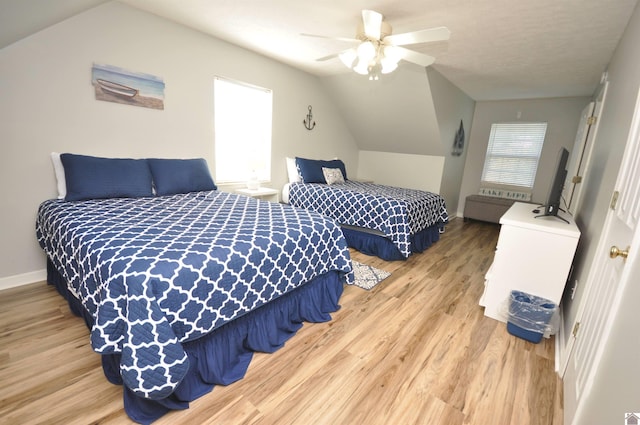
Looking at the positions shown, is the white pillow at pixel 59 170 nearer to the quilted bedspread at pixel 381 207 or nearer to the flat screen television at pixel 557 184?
the quilted bedspread at pixel 381 207

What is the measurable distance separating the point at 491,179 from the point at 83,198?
20.3 feet

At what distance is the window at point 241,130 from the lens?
3527mm

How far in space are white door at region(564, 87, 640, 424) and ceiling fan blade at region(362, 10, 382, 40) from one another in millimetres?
1520

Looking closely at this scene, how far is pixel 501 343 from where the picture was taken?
1944 mm

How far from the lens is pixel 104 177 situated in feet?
7.72

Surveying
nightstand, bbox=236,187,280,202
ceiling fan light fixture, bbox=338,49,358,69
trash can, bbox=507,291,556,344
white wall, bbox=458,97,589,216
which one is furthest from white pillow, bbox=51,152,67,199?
white wall, bbox=458,97,589,216

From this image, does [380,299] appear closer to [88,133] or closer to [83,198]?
[83,198]

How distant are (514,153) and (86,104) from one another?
6263mm

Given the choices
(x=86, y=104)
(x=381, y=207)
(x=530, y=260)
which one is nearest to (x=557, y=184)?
(x=530, y=260)

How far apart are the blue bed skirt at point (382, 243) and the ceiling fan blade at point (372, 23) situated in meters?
2.07

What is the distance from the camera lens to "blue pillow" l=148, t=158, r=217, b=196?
273cm

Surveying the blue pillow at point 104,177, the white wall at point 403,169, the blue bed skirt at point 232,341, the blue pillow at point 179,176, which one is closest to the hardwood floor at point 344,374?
the blue bed skirt at point 232,341

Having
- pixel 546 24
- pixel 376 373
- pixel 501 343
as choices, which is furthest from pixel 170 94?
pixel 501 343

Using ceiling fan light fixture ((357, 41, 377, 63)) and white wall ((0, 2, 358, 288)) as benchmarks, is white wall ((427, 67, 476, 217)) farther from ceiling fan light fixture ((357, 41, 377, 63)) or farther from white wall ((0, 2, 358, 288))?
white wall ((0, 2, 358, 288))
